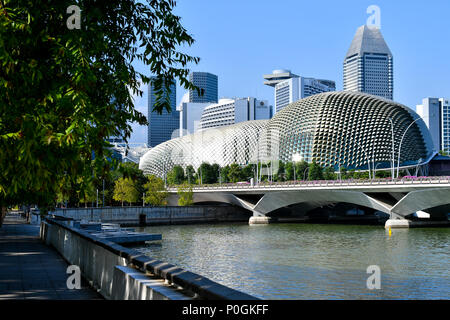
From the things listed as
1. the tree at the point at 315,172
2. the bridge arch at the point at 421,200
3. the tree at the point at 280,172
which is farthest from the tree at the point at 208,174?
the bridge arch at the point at 421,200

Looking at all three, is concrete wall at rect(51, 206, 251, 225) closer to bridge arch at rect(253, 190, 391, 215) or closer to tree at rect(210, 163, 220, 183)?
bridge arch at rect(253, 190, 391, 215)

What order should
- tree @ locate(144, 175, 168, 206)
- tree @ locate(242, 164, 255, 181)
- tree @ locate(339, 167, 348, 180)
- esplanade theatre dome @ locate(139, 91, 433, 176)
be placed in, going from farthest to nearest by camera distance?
tree @ locate(242, 164, 255, 181) → esplanade theatre dome @ locate(139, 91, 433, 176) → tree @ locate(339, 167, 348, 180) → tree @ locate(144, 175, 168, 206)

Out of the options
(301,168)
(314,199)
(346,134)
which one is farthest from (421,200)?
(346,134)

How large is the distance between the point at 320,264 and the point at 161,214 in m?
57.1

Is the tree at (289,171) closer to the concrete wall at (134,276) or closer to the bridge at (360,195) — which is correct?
the bridge at (360,195)

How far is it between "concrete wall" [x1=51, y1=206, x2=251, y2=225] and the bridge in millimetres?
3195

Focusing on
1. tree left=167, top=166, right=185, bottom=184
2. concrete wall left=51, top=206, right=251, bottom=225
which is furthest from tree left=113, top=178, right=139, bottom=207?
tree left=167, top=166, right=185, bottom=184

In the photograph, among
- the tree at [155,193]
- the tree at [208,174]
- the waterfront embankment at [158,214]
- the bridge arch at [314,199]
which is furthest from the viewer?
the tree at [208,174]

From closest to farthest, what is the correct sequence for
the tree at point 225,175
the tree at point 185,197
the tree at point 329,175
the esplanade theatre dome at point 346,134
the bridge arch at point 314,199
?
the bridge arch at point 314,199 < the tree at point 185,197 < the tree at point 329,175 < the esplanade theatre dome at point 346,134 < the tree at point 225,175

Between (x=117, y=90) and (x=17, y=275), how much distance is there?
21.6 feet

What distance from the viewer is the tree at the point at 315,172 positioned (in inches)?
4673

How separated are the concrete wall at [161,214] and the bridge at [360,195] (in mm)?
3195

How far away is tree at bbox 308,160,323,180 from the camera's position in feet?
389
